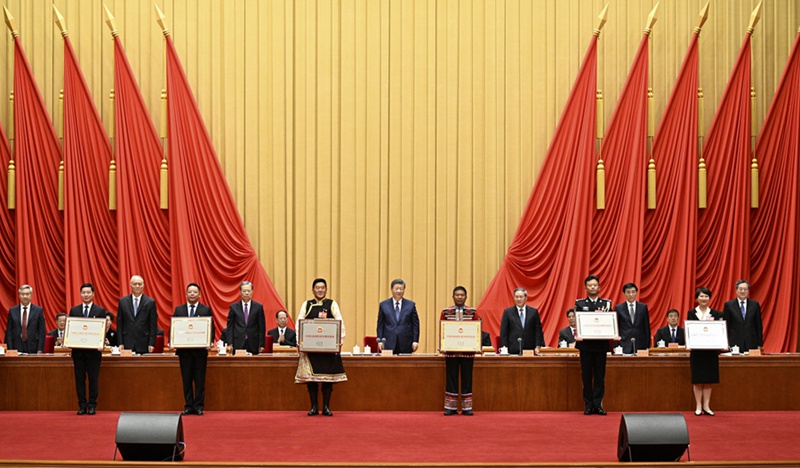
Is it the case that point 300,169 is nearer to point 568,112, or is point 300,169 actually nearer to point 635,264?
point 568,112

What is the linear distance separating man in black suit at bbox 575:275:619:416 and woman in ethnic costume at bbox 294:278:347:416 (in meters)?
2.08

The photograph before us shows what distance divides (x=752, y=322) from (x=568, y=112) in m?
3.61

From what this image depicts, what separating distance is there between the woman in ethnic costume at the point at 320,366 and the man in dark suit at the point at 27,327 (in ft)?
9.08

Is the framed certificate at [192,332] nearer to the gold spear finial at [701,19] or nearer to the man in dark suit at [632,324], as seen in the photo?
the man in dark suit at [632,324]

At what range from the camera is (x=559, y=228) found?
1211 centimetres

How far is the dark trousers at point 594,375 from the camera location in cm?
888

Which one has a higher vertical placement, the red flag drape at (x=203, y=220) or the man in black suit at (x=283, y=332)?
the red flag drape at (x=203, y=220)

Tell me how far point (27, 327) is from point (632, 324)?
5.80 meters

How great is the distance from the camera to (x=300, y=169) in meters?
12.4

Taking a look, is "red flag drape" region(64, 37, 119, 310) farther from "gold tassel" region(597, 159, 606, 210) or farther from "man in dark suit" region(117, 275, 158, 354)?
"gold tassel" region(597, 159, 606, 210)

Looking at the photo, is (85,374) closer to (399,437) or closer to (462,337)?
(399,437)

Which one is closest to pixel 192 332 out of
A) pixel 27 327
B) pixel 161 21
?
pixel 27 327

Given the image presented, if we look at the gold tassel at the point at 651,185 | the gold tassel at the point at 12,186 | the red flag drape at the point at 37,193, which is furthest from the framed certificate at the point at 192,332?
the gold tassel at the point at 651,185

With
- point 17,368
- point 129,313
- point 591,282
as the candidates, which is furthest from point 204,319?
point 591,282
